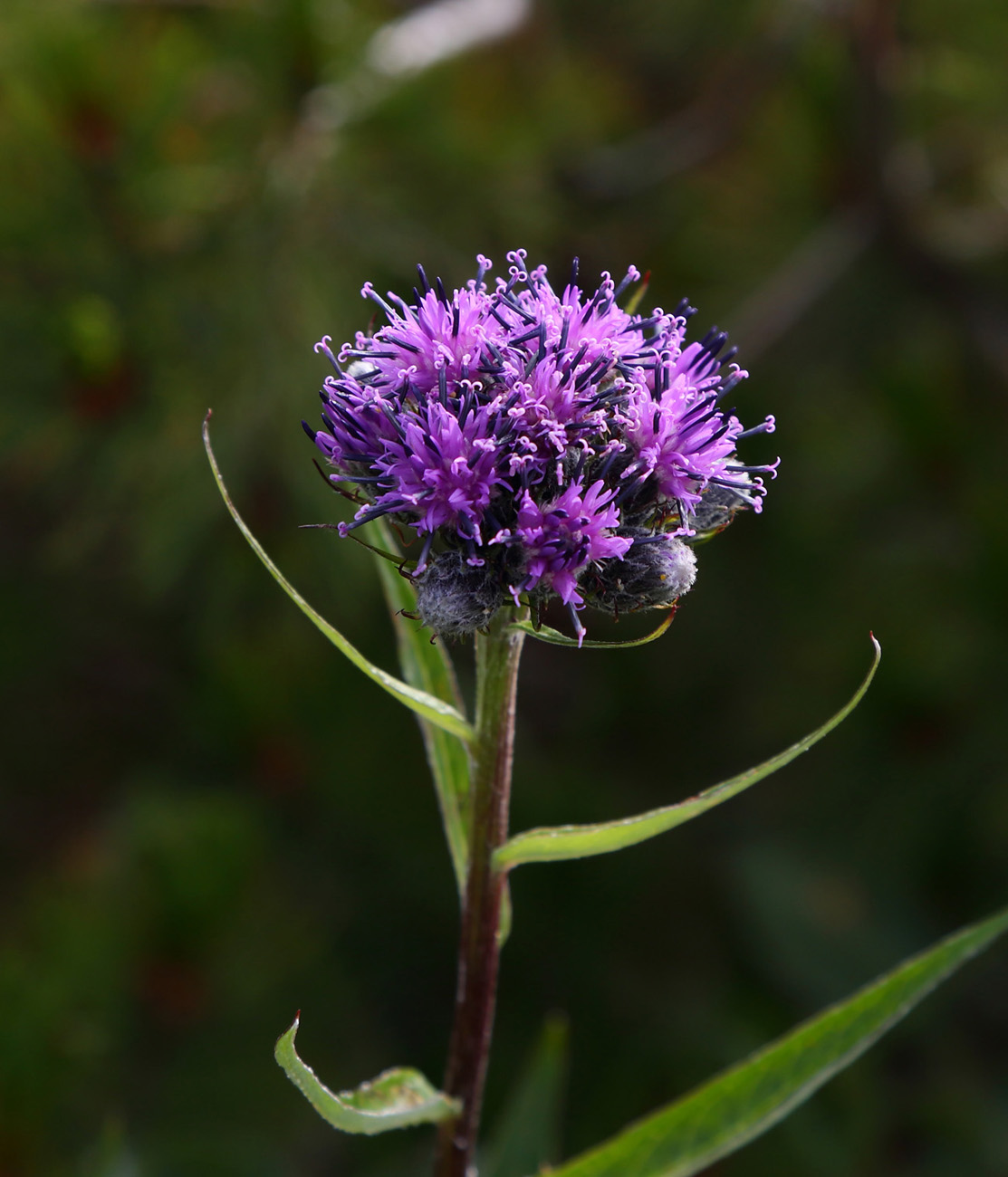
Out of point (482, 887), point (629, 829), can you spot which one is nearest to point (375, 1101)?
point (482, 887)

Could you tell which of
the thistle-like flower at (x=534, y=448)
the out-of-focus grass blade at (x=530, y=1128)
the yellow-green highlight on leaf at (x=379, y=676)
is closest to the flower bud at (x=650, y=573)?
the thistle-like flower at (x=534, y=448)

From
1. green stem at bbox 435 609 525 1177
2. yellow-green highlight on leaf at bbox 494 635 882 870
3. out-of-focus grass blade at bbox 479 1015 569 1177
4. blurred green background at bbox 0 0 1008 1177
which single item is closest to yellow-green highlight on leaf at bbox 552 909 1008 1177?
Result: green stem at bbox 435 609 525 1177

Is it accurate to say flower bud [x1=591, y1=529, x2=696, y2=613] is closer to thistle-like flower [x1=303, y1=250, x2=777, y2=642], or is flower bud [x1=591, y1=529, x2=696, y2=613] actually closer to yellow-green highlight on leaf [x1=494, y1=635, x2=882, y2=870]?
thistle-like flower [x1=303, y1=250, x2=777, y2=642]

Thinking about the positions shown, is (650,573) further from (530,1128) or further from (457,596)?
(530,1128)

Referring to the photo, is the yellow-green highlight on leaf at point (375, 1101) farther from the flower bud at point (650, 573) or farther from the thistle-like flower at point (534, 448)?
the flower bud at point (650, 573)

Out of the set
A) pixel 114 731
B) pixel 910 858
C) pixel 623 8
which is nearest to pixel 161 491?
pixel 114 731
